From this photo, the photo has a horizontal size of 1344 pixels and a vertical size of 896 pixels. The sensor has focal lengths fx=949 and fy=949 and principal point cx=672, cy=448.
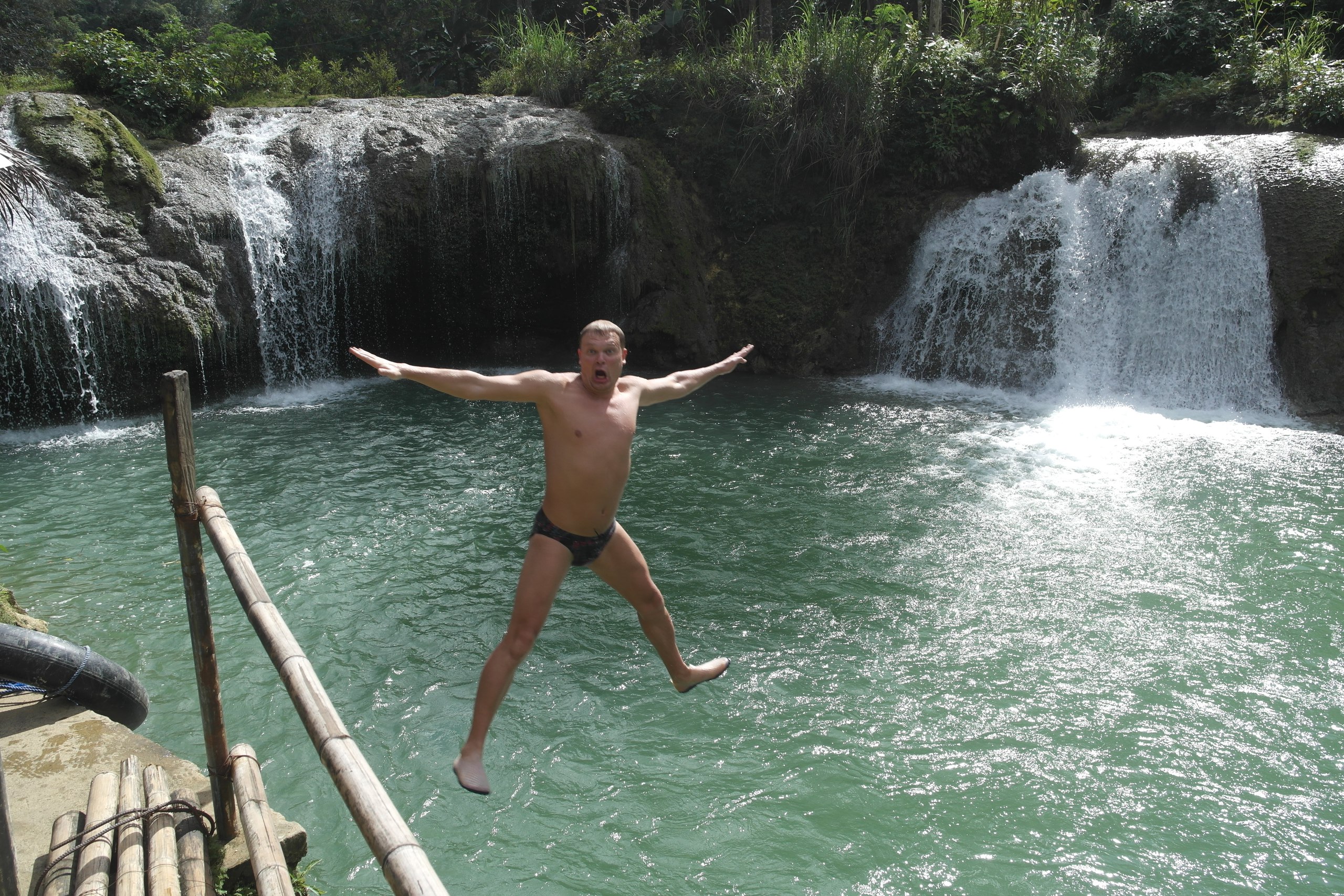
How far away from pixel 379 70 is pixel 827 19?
27.8 ft

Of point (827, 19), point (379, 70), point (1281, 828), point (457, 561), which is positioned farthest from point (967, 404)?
point (379, 70)

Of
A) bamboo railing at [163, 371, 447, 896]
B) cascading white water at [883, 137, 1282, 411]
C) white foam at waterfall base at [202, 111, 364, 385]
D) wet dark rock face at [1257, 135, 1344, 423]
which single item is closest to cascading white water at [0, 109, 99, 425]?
white foam at waterfall base at [202, 111, 364, 385]

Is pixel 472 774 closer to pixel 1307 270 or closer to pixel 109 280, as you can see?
pixel 109 280

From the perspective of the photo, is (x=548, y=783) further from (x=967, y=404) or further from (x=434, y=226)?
(x=434, y=226)

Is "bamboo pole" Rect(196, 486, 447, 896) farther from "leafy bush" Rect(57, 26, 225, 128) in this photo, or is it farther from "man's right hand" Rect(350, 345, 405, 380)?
"leafy bush" Rect(57, 26, 225, 128)

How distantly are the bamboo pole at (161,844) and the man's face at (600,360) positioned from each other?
2.04 meters

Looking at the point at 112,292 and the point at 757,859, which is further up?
the point at 112,292

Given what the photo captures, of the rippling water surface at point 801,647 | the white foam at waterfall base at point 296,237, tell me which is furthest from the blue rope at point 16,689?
the white foam at waterfall base at point 296,237

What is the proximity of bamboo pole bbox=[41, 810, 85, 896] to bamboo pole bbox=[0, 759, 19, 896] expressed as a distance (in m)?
0.51

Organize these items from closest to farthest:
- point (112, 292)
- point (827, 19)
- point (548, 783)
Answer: point (548, 783)
point (112, 292)
point (827, 19)

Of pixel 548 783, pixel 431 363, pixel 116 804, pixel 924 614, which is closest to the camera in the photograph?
pixel 116 804

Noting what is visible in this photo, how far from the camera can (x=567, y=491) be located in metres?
3.55

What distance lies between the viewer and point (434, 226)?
1297 cm

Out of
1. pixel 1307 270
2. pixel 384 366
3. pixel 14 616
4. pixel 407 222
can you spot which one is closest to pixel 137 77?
pixel 407 222
